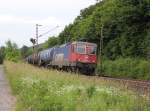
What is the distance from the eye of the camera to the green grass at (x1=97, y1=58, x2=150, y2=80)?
49062 mm

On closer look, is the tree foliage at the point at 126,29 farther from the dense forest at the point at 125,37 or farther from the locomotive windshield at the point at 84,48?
the locomotive windshield at the point at 84,48

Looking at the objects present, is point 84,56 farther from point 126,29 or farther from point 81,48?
point 126,29

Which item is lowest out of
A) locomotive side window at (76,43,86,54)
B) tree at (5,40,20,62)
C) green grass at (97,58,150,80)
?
green grass at (97,58,150,80)

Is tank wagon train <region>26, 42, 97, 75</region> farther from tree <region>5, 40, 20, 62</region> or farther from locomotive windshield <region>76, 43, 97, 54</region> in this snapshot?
tree <region>5, 40, 20, 62</region>

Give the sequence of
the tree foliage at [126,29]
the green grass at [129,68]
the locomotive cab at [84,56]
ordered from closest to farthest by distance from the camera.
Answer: the locomotive cab at [84,56]
the green grass at [129,68]
the tree foliage at [126,29]

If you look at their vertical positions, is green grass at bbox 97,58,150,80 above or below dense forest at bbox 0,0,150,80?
below

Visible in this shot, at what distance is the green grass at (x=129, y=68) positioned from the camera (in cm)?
4906

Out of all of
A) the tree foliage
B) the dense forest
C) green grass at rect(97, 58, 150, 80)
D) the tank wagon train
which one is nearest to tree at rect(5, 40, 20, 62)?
the dense forest

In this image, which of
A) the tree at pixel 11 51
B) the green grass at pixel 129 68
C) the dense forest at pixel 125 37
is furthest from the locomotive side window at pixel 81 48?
the tree at pixel 11 51

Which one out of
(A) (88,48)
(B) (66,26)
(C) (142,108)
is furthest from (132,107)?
(B) (66,26)

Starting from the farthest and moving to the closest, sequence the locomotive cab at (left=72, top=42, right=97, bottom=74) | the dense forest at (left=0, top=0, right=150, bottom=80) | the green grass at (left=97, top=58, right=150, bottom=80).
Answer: the dense forest at (left=0, top=0, right=150, bottom=80) < the green grass at (left=97, top=58, right=150, bottom=80) < the locomotive cab at (left=72, top=42, right=97, bottom=74)

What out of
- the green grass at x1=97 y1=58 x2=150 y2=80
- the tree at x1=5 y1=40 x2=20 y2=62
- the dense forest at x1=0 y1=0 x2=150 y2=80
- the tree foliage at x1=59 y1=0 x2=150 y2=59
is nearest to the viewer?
the green grass at x1=97 y1=58 x2=150 y2=80

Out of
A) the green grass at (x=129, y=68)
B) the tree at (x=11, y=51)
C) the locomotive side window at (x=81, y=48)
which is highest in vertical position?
the tree at (x=11, y=51)

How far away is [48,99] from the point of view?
1380 cm
